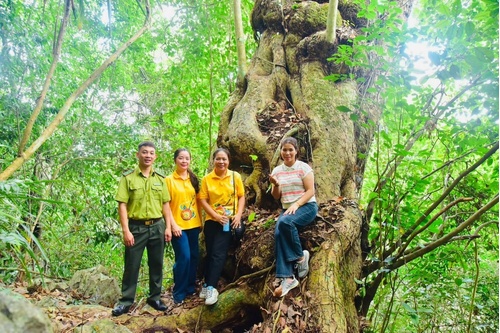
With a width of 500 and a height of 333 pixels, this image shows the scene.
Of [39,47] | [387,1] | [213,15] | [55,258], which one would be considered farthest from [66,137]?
[387,1]

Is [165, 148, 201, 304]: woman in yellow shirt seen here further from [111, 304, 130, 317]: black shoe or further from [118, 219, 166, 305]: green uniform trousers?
[111, 304, 130, 317]: black shoe

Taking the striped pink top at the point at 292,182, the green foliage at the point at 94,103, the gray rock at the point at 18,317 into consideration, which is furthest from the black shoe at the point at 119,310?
the green foliage at the point at 94,103

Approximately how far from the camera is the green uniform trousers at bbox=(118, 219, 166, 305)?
379cm

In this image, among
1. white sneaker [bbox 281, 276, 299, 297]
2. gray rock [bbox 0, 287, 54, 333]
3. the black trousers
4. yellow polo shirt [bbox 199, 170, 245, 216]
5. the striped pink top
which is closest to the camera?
gray rock [bbox 0, 287, 54, 333]

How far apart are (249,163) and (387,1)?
9.13ft

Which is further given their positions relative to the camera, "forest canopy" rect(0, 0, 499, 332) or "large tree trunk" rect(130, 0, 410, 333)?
"large tree trunk" rect(130, 0, 410, 333)

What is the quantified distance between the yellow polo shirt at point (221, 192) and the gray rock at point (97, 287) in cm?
248

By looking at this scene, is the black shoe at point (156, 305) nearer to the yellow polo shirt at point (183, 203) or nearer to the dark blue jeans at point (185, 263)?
the dark blue jeans at point (185, 263)

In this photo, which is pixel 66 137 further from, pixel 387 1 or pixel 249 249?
pixel 387 1

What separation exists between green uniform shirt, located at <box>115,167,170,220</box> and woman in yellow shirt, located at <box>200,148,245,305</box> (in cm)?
51

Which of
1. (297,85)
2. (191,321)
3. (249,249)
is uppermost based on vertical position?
(297,85)

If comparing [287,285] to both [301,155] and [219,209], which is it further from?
[301,155]

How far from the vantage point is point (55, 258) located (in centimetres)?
793

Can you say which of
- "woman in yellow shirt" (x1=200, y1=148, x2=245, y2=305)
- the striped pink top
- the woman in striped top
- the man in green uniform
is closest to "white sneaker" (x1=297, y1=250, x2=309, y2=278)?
the woman in striped top
